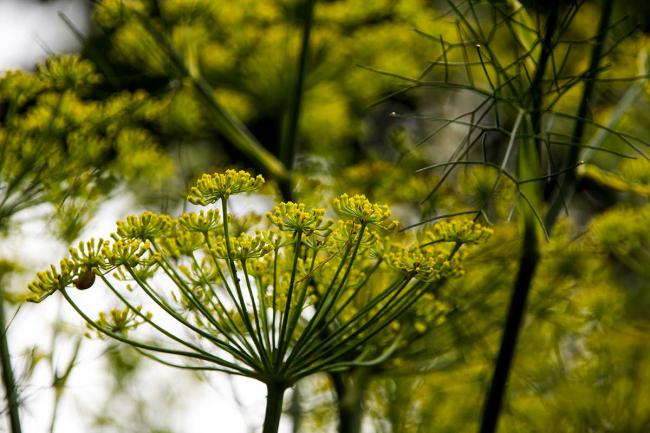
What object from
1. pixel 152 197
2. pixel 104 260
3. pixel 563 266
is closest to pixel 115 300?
pixel 152 197

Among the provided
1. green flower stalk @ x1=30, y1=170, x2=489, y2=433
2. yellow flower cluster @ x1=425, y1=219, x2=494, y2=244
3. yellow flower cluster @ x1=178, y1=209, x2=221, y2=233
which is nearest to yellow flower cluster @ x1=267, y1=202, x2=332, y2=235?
green flower stalk @ x1=30, y1=170, x2=489, y2=433

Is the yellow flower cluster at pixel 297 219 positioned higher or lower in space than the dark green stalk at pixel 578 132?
lower

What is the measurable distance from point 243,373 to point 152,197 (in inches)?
36.6

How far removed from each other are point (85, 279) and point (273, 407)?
11.3 inches

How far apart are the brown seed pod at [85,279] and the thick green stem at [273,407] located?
0.85 ft

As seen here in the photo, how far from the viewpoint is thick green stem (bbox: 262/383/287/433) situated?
41.4 inches

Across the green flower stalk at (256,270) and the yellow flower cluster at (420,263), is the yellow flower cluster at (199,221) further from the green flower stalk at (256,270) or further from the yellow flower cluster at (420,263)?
the yellow flower cluster at (420,263)

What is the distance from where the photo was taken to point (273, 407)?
3.49 ft

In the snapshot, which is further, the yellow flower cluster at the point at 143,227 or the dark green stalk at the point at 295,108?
the dark green stalk at the point at 295,108

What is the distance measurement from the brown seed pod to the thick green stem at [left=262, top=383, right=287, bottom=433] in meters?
0.26

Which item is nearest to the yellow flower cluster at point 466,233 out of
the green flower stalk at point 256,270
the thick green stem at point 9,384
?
the green flower stalk at point 256,270

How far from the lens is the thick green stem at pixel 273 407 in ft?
3.45

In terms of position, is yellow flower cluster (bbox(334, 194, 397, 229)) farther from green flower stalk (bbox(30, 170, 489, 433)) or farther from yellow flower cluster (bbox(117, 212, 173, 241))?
yellow flower cluster (bbox(117, 212, 173, 241))

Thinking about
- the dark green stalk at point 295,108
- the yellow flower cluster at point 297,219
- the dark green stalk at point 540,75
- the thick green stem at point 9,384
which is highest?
the dark green stalk at point 295,108
